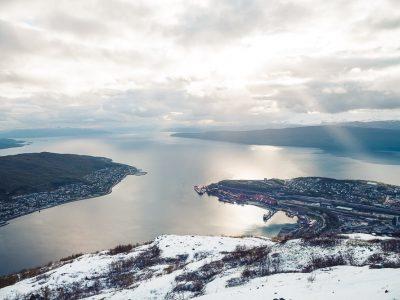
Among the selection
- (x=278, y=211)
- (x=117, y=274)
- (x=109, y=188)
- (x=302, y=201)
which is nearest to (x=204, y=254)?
(x=117, y=274)

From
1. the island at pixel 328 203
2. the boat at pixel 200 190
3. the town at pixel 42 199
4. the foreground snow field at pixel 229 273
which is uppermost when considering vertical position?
the foreground snow field at pixel 229 273

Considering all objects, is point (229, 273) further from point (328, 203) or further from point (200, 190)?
point (200, 190)

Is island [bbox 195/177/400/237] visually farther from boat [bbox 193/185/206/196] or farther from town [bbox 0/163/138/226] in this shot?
town [bbox 0/163/138/226]

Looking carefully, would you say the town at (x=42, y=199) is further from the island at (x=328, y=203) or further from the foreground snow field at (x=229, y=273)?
the foreground snow field at (x=229, y=273)

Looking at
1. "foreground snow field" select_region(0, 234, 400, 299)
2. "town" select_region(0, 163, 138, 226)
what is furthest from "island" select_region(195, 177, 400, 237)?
"foreground snow field" select_region(0, 234, 400, 299)

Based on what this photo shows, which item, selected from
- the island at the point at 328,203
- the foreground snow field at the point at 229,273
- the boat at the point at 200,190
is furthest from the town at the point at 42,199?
the foreground snow field at the point at 229,273
